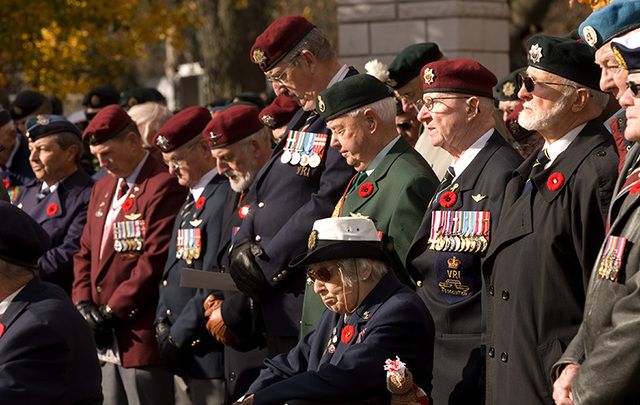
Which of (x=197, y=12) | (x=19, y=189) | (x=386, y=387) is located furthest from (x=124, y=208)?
(x=197, y=12)

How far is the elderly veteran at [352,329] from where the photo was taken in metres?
5.45

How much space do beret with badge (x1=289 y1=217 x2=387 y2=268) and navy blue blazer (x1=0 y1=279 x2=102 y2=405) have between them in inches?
40.4

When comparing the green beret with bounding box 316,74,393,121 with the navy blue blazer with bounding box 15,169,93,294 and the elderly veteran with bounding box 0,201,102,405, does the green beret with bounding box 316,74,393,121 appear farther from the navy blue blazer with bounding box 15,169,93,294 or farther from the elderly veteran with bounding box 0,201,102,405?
the navy blue blazer with bounding box 15,169,93,294

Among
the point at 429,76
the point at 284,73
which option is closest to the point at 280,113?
the point at 284,73

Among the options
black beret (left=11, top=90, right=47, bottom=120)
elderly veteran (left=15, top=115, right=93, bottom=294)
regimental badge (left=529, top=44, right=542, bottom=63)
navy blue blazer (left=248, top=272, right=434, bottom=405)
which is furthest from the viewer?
black beret (left=11, top=90, right=47, bottom=120)

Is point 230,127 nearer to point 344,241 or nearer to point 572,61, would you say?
point 344,241

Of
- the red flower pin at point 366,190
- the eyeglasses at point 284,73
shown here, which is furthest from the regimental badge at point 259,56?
the red flower pin at point 366,190

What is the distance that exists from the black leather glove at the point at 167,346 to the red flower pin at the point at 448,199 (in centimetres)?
235

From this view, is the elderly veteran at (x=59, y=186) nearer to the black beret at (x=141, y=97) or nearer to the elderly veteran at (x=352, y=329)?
the black beret at (x=141, y=97)

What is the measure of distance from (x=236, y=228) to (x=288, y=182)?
0.56 m

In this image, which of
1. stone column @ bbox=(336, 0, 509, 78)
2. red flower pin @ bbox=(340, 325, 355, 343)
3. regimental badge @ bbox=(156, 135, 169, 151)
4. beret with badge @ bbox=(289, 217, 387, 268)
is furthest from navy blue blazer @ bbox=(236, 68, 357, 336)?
stone column @ bbox=(336, 0, 509, 78)

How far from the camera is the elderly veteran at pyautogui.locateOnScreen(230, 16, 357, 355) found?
22.8 ft

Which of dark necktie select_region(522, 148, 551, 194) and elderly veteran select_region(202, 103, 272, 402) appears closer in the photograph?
dark necktie select_region(522, 148, 551, 194)

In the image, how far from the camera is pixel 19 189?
1013cm
